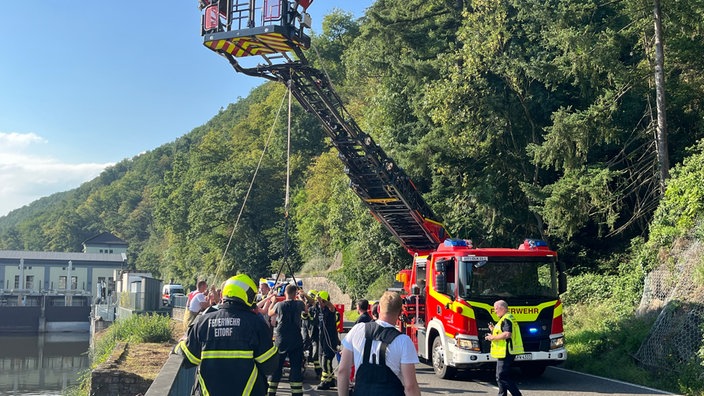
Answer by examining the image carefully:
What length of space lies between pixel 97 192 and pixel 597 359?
17392 centimetres

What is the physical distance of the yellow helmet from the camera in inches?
207

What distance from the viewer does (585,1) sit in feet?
75.5

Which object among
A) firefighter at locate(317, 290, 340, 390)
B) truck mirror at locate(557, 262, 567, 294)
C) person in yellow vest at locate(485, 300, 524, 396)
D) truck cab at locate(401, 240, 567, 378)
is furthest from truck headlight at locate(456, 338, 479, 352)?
person in yellow vest at locate(485, 300, 524, 396)

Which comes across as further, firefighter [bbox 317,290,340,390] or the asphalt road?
firefighter [bbox 317,290,340,390]

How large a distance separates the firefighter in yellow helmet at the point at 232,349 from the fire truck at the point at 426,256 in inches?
298

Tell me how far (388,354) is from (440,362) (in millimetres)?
8707

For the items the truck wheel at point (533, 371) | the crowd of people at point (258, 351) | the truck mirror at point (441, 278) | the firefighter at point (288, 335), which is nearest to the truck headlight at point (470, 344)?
the truck mirror at point (441, 278)

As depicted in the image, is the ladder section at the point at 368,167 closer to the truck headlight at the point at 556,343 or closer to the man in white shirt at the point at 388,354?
the truck headlight at the point at 556,343

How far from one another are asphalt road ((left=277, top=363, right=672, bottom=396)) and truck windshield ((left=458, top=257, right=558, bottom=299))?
169 centimetres

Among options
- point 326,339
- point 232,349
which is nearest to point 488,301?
point 326,339

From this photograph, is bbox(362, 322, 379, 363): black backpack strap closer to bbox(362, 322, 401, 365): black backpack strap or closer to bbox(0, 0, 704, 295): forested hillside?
bbox(362, 322, 401, 365): black backpack strap

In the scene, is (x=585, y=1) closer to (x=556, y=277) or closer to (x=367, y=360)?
(x=556, y=277)

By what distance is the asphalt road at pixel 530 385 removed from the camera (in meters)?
11.8

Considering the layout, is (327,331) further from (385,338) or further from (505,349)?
(385,338)
